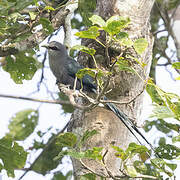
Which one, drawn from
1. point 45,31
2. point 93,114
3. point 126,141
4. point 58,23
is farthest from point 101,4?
point 126,141

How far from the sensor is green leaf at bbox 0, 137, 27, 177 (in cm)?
310

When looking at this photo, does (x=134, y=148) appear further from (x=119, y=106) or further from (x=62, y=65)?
(x=62, y=65)

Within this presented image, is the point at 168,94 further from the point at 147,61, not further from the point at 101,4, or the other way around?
the point at 101,4

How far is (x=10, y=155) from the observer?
3139 mm

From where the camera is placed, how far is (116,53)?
344 centimetres

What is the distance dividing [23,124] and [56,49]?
1759 mm

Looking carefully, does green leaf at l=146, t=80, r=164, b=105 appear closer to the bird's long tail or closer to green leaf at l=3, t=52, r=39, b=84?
the bird's long tail

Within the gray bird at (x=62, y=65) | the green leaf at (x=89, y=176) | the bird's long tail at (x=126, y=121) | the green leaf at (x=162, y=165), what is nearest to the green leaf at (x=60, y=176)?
the gray bird at (x=62, y=65)

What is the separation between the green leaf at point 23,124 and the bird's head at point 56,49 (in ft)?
4.86

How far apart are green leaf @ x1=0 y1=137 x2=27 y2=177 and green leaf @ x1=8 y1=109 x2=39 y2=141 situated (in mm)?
1906

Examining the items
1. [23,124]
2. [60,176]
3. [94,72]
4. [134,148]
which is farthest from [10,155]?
[23,124]

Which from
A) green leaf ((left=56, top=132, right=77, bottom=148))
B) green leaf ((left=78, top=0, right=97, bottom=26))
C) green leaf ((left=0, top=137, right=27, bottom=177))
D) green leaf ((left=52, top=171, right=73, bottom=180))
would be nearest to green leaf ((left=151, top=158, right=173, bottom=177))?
green leaf ((left=56, top=132, right=77, bottom=148))

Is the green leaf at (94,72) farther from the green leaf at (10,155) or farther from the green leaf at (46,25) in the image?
the green leaf at (10,155)

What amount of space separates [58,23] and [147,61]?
1.00 metres
